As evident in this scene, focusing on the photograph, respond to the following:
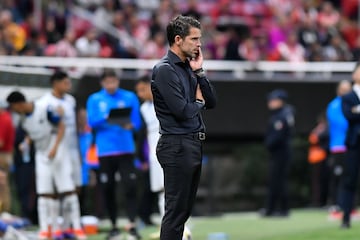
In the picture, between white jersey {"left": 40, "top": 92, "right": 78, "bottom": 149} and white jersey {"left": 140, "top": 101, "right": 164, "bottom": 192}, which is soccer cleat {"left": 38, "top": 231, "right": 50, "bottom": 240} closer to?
white jersey {"left": 40, "top": 92, "right": 78, "bottom": 149}

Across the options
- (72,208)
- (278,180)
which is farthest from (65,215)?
(278,180)

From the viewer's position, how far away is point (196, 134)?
10.6 meters

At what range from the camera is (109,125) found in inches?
629

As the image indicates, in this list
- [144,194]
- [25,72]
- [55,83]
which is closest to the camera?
[55,83]

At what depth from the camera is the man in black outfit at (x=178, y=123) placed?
10391mm

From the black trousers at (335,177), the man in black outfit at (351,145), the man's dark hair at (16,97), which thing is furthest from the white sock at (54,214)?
the black trousers at (335,177)

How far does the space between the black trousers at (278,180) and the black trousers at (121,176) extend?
6006mm

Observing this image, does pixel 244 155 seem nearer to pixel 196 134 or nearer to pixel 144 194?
pixel 144 194

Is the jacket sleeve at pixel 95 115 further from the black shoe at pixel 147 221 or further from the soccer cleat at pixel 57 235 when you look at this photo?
the black shoe at pixel 147 221

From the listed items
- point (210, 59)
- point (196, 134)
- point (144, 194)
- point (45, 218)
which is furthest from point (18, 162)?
point (196, 134)

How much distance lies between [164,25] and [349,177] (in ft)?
37.4

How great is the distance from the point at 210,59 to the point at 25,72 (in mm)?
8378

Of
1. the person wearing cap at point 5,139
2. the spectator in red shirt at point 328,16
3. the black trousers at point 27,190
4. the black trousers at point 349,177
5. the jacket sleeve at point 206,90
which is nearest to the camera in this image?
the jacket sleeve at point 206,90

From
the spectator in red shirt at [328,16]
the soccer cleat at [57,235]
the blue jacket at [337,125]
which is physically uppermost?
the spectator in red shirt at [328,16]
